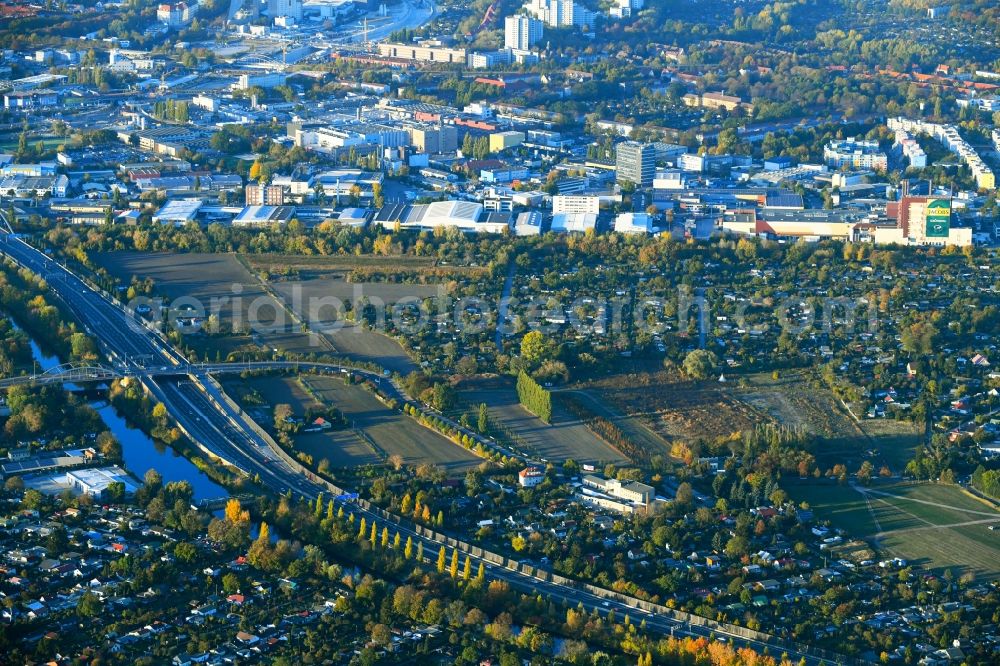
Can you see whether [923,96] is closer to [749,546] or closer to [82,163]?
[82,163]

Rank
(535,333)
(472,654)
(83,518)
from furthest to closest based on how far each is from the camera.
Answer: (535,333)
(83,518)
(472,654)

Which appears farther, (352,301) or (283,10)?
(283,10)

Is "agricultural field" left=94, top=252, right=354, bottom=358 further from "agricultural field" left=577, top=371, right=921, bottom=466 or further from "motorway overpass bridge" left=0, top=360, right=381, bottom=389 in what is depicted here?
"agricultural field" left=577, top=371, right=921, bottom=466

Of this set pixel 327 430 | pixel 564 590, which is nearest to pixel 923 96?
pixel 327 430

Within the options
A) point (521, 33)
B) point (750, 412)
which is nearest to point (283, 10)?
point (521, 33)

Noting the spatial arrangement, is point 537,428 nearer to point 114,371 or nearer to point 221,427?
point 221,427
